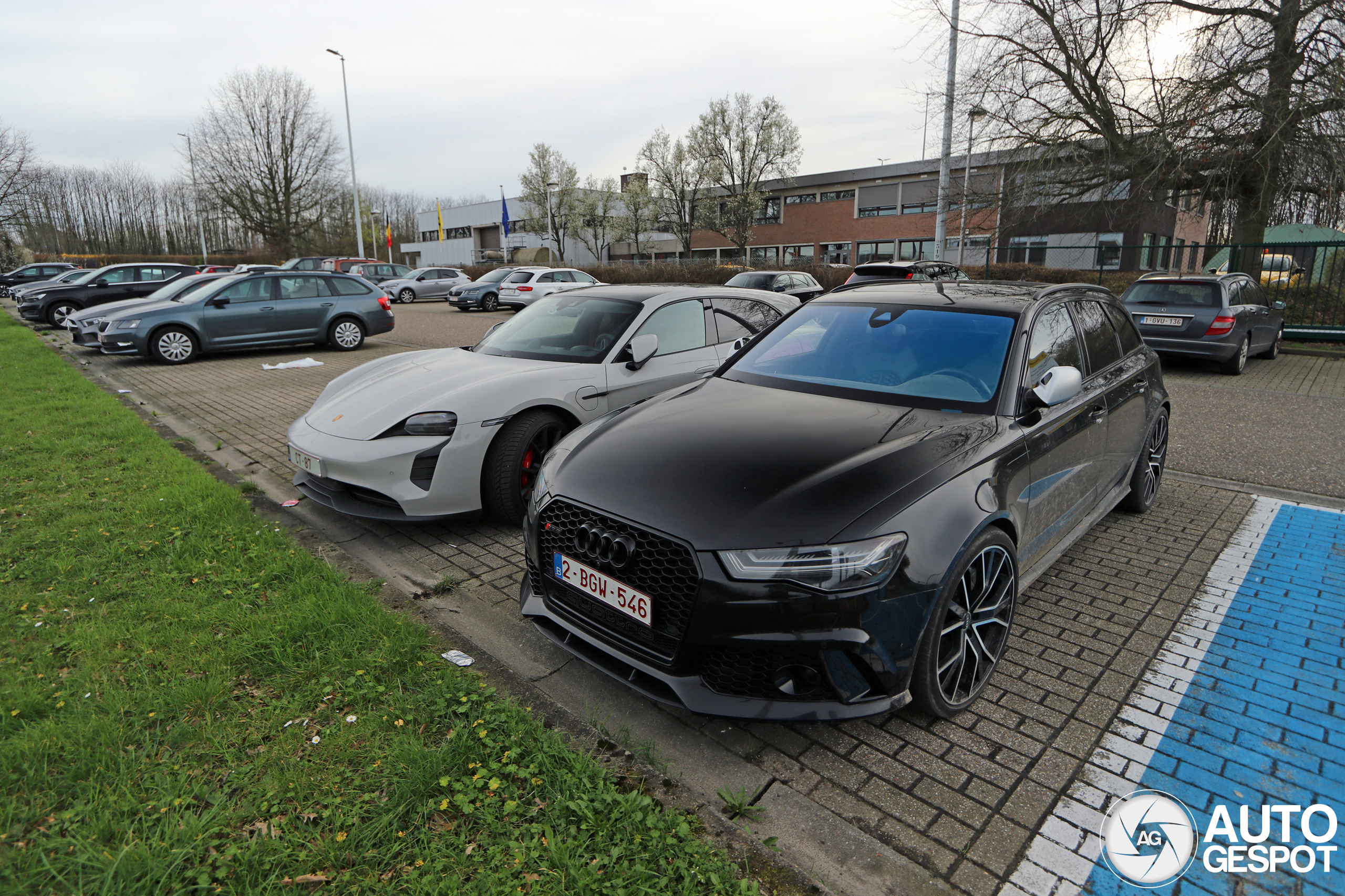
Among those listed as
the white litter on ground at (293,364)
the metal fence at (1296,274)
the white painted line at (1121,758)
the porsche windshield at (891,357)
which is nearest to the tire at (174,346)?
the white litter on ground at (293,364)

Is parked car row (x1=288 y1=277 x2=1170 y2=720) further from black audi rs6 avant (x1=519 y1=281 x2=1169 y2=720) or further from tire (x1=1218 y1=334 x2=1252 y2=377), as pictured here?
tire (x1=1218 y1=334 x2=1252 y2=377)

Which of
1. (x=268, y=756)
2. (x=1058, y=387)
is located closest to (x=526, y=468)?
(x=268, y=756)

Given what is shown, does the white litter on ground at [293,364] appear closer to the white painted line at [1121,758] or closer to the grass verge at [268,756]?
the grass verge at [268,756]

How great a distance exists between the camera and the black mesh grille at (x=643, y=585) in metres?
2.48

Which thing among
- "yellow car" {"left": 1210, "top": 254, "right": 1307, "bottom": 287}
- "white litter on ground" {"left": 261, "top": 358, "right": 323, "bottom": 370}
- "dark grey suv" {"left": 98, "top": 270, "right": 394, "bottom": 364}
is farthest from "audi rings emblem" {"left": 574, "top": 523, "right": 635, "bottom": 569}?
"yellow car" {"left": 1210, "top": 254, "right": 1307, "bottom": 287}

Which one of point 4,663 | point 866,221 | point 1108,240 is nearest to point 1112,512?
point 4,663

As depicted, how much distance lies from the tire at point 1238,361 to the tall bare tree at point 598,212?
50.0m

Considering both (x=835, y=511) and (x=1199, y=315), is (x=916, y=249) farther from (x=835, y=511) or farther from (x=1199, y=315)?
(x=835, y=511)

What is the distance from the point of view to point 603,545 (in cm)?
270

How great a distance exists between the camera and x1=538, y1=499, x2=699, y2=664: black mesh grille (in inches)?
97.5

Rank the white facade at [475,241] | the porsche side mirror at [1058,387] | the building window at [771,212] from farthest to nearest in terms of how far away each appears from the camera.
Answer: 1. the white facade at [475,241]
2. the building window at [771,212]
3. the porsche side mirror at [1058,387]

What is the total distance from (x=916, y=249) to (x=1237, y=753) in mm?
45270

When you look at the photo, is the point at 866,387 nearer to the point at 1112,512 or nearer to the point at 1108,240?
the point at 1112,512

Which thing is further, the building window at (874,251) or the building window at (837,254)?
the building window at (837,254)
